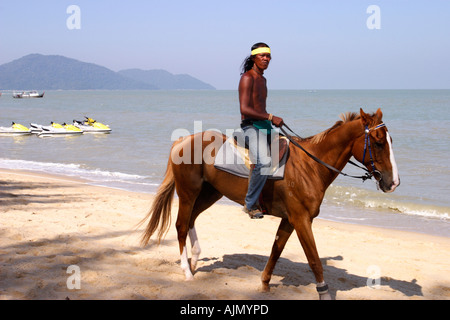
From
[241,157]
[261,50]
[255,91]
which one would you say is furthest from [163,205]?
[261,50]

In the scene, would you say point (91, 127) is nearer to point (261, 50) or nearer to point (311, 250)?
point (261, 50)

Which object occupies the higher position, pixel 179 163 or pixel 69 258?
pixel 179 163

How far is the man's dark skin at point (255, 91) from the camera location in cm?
529

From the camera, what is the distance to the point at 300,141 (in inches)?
224

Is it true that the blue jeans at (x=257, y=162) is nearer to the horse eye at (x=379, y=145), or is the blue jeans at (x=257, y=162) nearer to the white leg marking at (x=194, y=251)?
the horse eye at (x=379, y=145)

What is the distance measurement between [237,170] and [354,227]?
6.31 metres

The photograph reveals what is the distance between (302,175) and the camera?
5336 mm

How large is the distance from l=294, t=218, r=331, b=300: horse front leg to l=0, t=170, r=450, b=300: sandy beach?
1.09 ft

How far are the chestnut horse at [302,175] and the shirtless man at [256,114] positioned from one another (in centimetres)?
19

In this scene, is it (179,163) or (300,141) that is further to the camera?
(179,163)

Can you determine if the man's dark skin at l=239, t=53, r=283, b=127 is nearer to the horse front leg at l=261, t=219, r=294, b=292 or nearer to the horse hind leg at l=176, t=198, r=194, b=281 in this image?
the horse front leg at l=261, t=219, r=294, b=292
